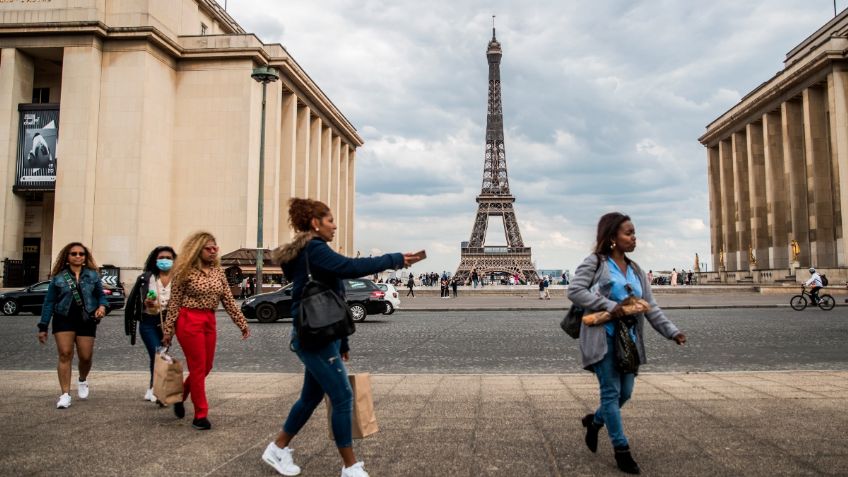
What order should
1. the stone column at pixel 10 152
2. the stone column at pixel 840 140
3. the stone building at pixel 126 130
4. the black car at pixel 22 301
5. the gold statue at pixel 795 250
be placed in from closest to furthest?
the black car at pixel 22 301 < the stone building at pixel 126 130 < the stone column at pixel 10 152 < the stone column at pixel 840 140 < the gold statue at pixel 795 250

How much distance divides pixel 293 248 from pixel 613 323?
6.85 ft

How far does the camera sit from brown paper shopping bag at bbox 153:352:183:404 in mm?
5529

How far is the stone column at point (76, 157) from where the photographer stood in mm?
36781

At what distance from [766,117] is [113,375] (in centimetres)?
6128

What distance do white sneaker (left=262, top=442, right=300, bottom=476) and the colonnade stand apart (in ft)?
165

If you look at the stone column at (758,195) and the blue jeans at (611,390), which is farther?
the stone column at (758,195)

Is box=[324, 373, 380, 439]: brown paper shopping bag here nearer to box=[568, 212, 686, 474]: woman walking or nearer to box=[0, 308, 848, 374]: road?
box=[568, 212, 686, 474]: woman walking

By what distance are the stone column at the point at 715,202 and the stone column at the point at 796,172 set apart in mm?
19478

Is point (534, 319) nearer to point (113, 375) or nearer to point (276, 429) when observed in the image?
point (113, 375)

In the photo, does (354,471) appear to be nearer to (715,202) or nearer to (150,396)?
(150,396)

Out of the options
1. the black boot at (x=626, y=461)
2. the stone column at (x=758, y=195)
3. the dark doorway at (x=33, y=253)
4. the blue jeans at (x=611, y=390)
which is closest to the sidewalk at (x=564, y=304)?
the blue jeans at (x=611, y=390)

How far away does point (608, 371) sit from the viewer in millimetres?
4191

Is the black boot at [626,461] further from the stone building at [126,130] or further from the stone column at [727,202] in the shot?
the stone column at [727,202]

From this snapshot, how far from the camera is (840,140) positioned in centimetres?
4572
